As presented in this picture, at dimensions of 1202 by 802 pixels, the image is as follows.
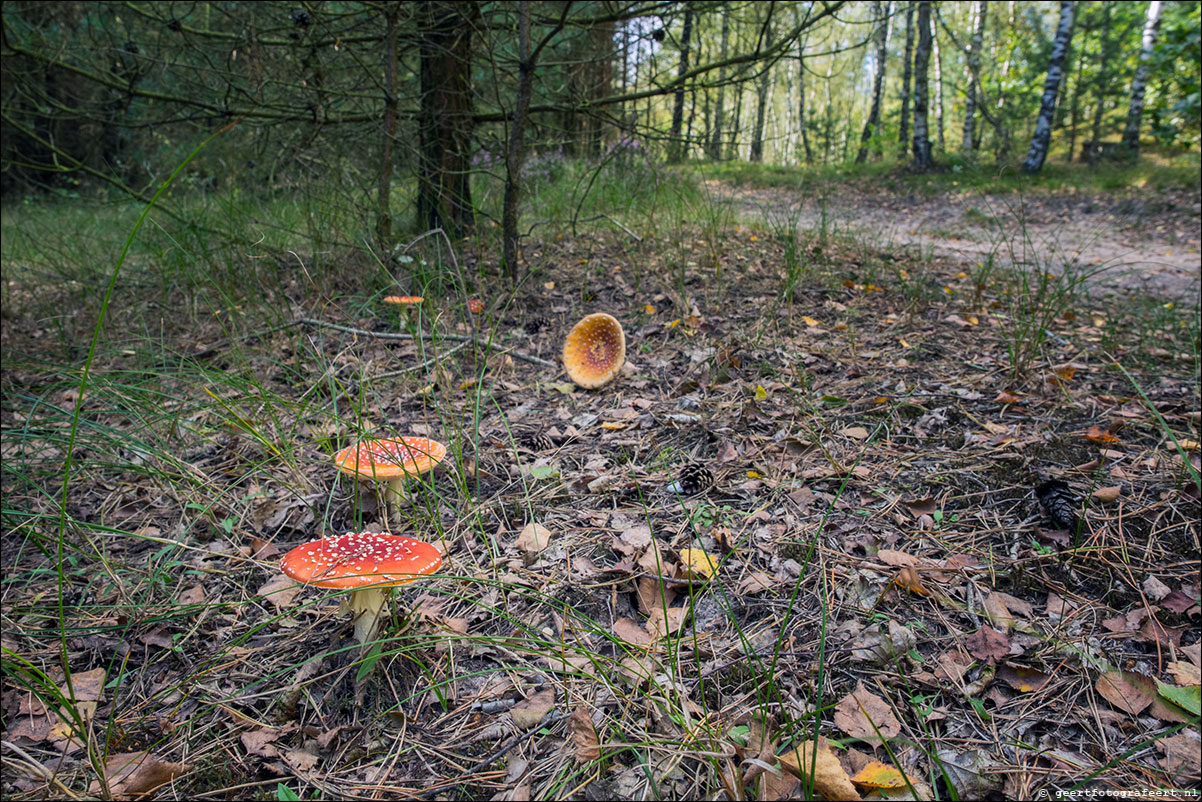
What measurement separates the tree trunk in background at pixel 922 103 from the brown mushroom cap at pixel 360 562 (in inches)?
577

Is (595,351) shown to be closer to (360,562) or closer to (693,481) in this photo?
(693,481)

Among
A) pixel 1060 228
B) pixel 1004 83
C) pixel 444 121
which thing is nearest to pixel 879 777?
pixel 444 121

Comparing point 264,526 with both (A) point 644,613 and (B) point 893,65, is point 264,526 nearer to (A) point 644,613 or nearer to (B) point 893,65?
(A) point 644,613

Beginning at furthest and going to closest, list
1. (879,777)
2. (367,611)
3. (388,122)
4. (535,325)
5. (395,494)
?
(388,122) < (535,325) < (395,494) < (367,611) < (879,777)

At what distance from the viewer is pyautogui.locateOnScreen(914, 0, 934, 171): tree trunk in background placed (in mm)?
12586

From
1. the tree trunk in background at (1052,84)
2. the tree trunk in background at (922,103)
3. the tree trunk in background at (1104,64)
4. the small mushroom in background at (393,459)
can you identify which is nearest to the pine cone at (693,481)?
the small mushroom in background at (393,459)

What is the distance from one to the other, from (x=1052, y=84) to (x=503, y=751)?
47.3 ft

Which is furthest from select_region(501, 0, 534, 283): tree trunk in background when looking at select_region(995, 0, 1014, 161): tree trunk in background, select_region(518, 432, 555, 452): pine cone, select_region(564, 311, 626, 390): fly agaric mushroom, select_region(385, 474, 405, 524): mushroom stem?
select_region(995, 0, 1014, 161): tree trunk in background

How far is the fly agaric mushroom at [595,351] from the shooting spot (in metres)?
2.84

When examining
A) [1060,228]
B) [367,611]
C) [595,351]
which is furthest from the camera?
[1060,228]

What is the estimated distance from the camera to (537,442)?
2408 mm

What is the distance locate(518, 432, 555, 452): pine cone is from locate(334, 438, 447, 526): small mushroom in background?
52 centimetres

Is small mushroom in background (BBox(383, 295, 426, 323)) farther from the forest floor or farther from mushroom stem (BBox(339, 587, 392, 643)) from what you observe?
mushroom stem (BBox(339, 587, 392, 643))

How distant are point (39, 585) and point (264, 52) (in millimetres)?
3506
